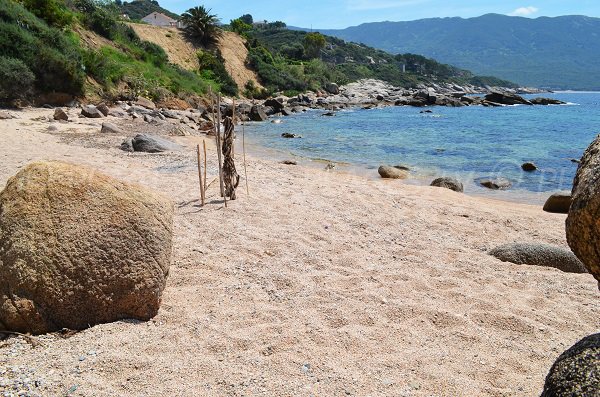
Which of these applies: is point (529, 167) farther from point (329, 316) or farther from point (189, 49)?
point (189, 49)

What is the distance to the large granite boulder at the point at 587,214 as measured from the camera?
7.91 feet

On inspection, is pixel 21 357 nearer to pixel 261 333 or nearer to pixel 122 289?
pixel 122 289

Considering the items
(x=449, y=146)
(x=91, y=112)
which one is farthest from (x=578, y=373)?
(x=449, y=146)

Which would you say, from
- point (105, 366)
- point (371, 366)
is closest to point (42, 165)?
point (105, 366)

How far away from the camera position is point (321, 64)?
249 ft

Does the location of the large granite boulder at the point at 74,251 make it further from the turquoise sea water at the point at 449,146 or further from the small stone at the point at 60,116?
the small stone at the point at 60,116

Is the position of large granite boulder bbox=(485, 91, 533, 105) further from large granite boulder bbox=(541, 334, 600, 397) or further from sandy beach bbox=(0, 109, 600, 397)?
large granite boulder bbox=(541, 334, 600, 397)

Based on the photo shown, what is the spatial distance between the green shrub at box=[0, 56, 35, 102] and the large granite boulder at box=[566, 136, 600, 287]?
72.7 ft

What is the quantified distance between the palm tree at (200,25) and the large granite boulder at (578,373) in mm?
58225

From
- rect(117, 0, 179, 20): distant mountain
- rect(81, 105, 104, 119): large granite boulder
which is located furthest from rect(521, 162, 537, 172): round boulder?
rect(117, 0, 179, 20): distant mountain

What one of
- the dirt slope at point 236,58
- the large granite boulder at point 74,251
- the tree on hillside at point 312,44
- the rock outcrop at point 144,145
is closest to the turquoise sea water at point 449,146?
the rock outcrop at point 144,145

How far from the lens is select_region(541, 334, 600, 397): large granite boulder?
234 cm

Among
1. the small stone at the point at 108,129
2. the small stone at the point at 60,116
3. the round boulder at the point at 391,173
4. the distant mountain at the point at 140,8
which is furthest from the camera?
the distant mountain at the point at 140,8

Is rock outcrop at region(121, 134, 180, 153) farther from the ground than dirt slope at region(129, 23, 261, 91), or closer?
closer
